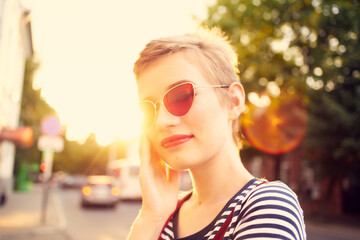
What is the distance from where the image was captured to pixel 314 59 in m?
17.1

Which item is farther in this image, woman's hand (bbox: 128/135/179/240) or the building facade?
the building facade

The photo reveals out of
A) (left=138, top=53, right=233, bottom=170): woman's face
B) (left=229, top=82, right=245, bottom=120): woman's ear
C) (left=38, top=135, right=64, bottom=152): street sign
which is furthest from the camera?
(left=38, top=135, right=64, bottom=152): street sign

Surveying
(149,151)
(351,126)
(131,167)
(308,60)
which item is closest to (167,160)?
(149,151)

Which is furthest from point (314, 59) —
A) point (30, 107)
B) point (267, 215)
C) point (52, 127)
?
point (30, 107)

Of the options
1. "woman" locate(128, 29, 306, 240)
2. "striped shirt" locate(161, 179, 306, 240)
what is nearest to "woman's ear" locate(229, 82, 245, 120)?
"woman" locate(128, 29, 306, 240)

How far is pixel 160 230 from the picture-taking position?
1.58m

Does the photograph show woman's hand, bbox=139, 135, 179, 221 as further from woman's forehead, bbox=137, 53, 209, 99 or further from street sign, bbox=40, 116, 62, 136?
street sign, bbox=40, 116, 62, 136

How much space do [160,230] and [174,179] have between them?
0.25 metres

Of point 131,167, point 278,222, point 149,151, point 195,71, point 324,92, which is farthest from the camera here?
point 131,167

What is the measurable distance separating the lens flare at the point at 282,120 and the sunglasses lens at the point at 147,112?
14824mm

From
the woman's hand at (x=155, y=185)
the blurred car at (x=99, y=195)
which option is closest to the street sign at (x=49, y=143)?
the blurred car at (x=99, y=195)

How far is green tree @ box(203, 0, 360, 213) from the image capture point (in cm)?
1434

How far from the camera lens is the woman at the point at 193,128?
143 centimetres

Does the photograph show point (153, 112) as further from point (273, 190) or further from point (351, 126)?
point (351, 126)
